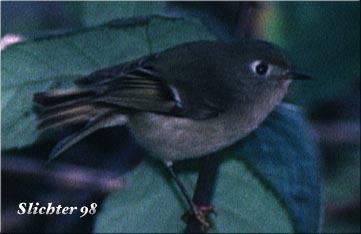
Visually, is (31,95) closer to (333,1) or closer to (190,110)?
(190,110)

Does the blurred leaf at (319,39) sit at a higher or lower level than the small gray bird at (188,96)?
higher

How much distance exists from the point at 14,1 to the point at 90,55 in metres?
0.32

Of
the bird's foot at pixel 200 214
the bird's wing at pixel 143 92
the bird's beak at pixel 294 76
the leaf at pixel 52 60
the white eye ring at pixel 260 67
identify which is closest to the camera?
the leaf at pixel 52 60

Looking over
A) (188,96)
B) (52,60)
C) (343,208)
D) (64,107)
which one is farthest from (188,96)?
(343,208)

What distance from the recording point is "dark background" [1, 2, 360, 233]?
3.82 feet

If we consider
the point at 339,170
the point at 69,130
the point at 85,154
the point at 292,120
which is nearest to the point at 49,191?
the point at 85,154

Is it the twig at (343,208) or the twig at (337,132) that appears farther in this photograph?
the twig at (337,132)

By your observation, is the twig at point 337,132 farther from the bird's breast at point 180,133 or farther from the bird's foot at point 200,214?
the bird's foot at point 200,214

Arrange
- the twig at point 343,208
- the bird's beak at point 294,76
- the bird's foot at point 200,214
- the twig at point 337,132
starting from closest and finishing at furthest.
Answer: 1. the bird's foot at point 200,214
2. the bird's beak at point 294,76
3. the twig at point 343,208
4. the twig at point 337,132

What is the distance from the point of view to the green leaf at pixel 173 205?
3.46ft

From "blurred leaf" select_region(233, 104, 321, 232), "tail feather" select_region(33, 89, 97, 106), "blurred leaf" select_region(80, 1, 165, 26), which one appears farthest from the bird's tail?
"blurred leaf" select_region(233, 104, 321, 232)

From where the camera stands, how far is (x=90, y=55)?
930mm

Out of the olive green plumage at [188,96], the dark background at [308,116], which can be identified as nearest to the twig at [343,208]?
the dark background at [308,116]

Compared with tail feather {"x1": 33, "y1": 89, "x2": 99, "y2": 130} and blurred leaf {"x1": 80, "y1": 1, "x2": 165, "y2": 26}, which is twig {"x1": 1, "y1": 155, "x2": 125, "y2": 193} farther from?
blurred leaf {"x1": 80, "y1": 1, "x2": 165, "y2": 26}
